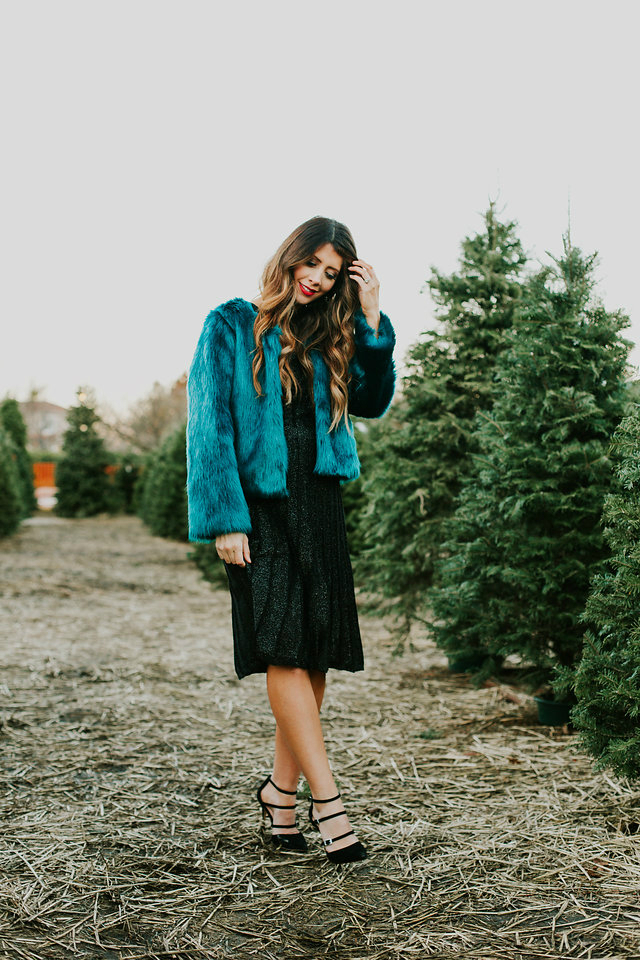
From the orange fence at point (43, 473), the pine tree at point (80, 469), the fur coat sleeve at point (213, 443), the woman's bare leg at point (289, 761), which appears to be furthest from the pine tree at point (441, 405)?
the orange fence at point (43, 473)

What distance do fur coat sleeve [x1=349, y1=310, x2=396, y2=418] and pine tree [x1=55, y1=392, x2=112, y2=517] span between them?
2503 cm

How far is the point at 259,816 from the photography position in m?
2.79

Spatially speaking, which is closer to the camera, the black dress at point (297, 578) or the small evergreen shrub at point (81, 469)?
the black dress at point (297, 578)

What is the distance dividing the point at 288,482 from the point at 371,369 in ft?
1.73

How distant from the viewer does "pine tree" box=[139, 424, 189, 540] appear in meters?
15.1

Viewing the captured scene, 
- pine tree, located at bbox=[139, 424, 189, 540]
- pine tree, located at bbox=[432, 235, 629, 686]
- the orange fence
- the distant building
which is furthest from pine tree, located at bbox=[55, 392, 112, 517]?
pine tree, located at bbox=[432, 235, 629, 686]

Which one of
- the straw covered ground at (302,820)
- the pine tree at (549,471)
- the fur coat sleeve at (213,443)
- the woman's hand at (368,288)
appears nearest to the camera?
the straw covered ground at (302,820)

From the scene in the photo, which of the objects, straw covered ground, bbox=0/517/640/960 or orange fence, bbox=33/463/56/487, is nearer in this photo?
straw covered ground, bbox=0/517/640/960

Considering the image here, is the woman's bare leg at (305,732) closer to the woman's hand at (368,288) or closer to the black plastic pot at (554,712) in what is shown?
the woman's hand at (368,288)

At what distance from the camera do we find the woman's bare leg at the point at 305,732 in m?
2.35

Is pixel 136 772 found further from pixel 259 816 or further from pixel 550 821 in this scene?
pixel 550 821

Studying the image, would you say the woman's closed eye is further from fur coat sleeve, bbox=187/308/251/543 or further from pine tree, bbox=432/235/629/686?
pine tree, bbox=432/235/629/686

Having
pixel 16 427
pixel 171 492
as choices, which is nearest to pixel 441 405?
pixel 171 492

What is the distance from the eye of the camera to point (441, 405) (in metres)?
5.16
